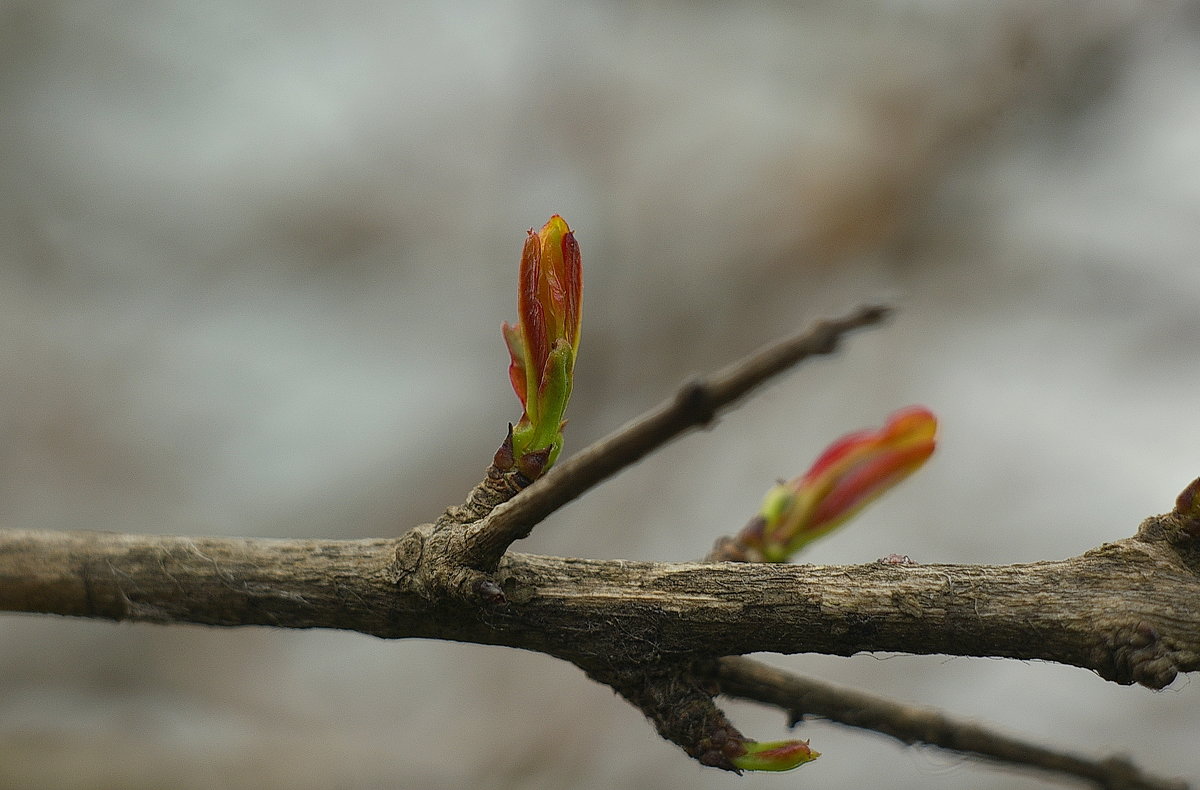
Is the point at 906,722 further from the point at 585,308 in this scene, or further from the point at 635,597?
the point at 585,308

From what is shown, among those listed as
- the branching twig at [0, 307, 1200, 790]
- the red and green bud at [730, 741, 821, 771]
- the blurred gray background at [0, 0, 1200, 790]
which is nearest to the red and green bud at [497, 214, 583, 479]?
the branching twig at [0, 307, 1200, 790]

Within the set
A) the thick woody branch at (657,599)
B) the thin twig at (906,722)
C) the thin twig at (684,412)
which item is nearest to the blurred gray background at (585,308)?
the thin twig at (906,722)

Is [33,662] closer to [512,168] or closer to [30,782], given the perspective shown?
[30,782]

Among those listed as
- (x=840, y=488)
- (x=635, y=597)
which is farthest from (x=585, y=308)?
(x=635, y=597)

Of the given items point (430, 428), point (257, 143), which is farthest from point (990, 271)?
point (257, 143)

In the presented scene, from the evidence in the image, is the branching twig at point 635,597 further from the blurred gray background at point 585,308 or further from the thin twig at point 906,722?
the blurred gray background at point 585,308

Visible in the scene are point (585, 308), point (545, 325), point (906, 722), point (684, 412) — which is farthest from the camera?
point (585, 308)
